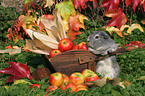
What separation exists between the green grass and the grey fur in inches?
7.8

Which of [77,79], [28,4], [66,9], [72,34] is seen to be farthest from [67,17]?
[77,79]

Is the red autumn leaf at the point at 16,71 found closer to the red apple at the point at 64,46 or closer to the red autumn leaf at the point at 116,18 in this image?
the red apple at the point at 64,46

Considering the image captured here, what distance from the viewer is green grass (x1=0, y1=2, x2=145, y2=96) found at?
115cm

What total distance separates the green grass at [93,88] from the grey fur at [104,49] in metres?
0.20

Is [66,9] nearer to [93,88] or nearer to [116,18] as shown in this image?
[116,18]

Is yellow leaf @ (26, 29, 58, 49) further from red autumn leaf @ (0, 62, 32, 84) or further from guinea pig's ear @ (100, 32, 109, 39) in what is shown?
guinea pig's ear @ (100, 32, 109, 39)

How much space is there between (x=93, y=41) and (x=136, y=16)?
2.20 m

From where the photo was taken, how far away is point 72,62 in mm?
1869

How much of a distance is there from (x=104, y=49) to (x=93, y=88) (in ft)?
2.30

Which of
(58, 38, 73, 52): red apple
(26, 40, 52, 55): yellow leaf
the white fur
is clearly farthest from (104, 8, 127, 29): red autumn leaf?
(26, 40, 52, 55): yellow leaf

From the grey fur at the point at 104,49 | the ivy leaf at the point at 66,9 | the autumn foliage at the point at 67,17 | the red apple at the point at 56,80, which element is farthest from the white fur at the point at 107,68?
the ivy leaf at the point at 66,9

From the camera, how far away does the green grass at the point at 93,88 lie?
1.15 m

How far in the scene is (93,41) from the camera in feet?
6.18

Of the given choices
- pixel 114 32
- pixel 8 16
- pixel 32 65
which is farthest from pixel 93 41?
pixel 8 16
